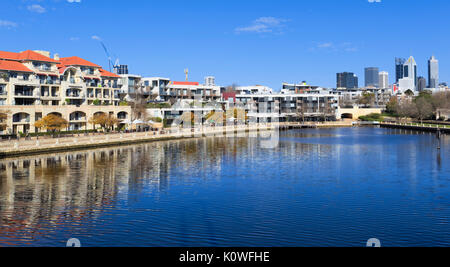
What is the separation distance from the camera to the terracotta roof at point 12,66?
74.3m

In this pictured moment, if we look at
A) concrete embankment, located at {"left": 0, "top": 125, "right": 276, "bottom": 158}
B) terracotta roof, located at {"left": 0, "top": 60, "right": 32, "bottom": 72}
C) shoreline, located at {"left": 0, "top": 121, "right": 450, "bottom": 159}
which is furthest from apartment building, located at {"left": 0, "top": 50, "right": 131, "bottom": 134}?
shoreline, located at {"left": 0, "top": 121, "right": 450, "bottom": 159}

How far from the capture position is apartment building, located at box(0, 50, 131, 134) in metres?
71.1

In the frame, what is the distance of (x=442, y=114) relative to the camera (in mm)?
131625

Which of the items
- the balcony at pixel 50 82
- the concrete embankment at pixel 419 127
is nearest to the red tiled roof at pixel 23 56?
the balcony at pixel 50 82

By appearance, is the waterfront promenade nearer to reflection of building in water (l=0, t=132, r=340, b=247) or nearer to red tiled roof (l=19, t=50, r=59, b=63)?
reflection of building in water (l=0, t=132, r=340, b=247)

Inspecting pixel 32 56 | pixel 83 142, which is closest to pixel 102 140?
pixel 83 142

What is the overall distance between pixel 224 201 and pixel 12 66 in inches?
2318

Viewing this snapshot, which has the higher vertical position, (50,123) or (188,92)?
(188,92)

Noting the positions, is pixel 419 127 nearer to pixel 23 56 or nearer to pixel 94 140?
pixel 94 140

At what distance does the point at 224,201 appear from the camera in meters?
30.6

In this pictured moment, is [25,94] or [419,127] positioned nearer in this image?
[25,94]

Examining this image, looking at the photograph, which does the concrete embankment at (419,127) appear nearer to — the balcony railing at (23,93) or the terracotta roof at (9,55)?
the balcony railing at (23,93)
